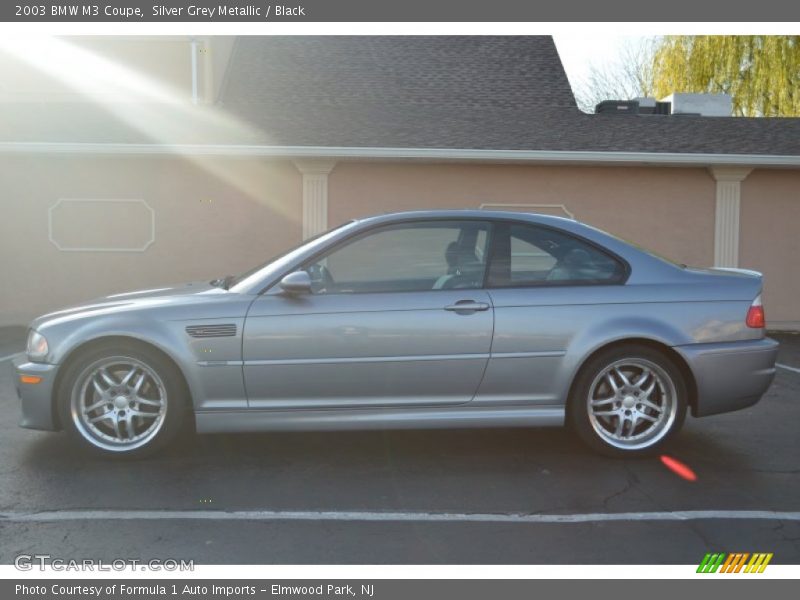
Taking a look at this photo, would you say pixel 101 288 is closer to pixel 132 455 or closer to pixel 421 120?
pixel 421 120

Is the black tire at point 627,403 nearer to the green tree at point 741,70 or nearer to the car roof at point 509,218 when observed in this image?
the car roof at point 509,218

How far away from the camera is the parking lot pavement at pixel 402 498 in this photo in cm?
379

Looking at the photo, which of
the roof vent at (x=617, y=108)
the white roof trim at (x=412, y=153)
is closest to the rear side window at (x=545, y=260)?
the white roof trim at (x=412, y=153)

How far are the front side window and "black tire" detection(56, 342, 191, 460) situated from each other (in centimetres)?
104

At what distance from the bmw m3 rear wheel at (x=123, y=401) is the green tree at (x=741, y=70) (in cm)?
2064

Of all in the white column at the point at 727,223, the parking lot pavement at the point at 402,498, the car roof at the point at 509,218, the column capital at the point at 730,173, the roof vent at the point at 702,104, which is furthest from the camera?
the roof vent at the point at 702,104

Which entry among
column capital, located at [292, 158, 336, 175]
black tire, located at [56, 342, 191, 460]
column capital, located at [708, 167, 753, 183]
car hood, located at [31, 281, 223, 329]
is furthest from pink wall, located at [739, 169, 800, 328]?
black tire, located at [56, 342, 191, 460]

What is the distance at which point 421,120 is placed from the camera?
12961mm

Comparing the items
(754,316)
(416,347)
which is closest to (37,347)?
(416,347)

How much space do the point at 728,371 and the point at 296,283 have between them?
106 inches

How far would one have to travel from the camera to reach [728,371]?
5.21m

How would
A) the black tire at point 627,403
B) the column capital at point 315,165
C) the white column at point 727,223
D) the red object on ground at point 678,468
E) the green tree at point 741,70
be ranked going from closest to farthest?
the red object on ground at point 678,468
the black tire at point 627,403
the column capital at point 315,165
the white column at point 727,223
the green tree at point 741,70

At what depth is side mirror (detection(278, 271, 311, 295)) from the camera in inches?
196

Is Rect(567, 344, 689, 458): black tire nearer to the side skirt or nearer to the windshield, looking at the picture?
the side skirt
